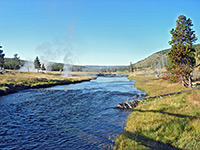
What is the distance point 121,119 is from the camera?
15172mm

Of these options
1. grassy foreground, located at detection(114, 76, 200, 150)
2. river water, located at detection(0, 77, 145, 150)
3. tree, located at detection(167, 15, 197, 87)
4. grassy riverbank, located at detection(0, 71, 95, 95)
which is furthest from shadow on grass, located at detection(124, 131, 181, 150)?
grassy riverbank, located at detection(0, 71, 95, 95)

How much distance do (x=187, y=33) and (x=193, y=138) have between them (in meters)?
27.1

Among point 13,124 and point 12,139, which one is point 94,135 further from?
point 13,124


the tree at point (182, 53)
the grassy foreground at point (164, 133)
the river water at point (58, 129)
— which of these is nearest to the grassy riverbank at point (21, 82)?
the river water at point (58, 129)

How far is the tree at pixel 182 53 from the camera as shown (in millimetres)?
24703

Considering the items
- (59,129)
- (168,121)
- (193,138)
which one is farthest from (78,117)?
(193,138)

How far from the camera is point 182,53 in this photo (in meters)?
25.3

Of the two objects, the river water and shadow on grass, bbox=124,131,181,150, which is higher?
shadow on grass, bbox=124,131,181,150

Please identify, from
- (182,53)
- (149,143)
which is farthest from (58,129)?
(182,53)

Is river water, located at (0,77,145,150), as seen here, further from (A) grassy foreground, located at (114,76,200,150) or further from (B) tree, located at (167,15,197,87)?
(B) tree, located at (167,15,197,87)

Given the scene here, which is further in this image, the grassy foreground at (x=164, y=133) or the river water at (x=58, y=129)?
the river water at (x=58, y=129)

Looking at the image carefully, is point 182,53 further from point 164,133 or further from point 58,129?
point 58,129

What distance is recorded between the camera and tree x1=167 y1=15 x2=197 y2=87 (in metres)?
24.7

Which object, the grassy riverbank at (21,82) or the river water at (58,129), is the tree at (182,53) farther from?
the grassy riverbank at (21,82)
